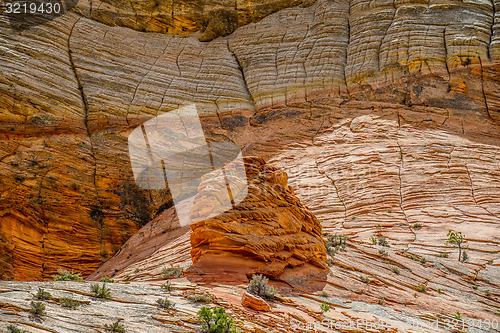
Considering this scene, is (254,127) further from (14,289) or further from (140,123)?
(14,289)

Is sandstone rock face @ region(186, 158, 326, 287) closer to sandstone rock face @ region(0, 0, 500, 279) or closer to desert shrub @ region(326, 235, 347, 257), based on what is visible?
desert shrub @ region(326, 235, 347, 257)

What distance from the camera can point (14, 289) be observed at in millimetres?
7117

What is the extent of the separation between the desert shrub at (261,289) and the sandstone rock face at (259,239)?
0.74 m

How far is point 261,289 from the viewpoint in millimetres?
9156

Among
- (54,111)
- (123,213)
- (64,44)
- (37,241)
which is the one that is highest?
(64,44)

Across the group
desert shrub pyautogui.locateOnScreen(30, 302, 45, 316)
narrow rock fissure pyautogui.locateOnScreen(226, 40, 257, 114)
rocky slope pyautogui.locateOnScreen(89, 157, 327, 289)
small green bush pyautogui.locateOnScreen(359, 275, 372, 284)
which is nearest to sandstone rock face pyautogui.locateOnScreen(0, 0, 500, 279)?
narrow rock fissure pyautogui.locateOnScreen(226, 40, 257, 114)

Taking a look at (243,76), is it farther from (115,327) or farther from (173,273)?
(115,327)

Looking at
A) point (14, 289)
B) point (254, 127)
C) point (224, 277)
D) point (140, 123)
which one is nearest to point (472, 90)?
point (254, 127)

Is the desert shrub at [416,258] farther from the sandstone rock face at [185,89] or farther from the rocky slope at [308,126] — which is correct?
the sandstone rock face at [185,89]

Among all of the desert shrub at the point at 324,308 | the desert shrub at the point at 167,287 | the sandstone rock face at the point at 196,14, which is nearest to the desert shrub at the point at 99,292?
the desert shrub at the point at 167,287

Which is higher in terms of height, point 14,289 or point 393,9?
point 393,9

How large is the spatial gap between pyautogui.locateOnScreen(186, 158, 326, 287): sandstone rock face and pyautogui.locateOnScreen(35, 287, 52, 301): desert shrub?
3563mm

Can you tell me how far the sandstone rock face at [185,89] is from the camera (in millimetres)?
20906

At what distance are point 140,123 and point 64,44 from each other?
27.4ft
